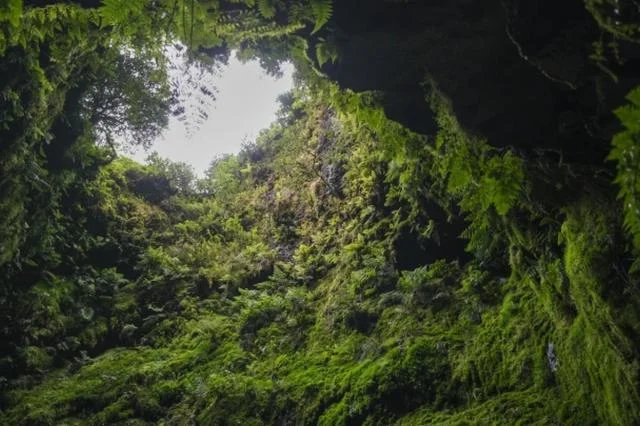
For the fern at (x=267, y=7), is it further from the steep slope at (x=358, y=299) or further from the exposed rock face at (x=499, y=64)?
the steep slope at (x=358, y=299)

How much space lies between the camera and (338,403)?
5.18m

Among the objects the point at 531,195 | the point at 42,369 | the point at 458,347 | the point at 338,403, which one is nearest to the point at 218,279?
the point at 42,369

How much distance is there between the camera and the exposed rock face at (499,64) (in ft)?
8.86

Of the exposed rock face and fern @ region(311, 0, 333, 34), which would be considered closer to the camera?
the exposed rock face

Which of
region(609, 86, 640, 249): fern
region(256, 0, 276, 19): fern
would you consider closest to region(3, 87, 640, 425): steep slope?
region(609, 86, 640, 249): fern

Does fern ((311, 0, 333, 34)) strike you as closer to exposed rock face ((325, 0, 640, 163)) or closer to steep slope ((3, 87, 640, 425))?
exposed rock face ((325, 0, 640, 163))

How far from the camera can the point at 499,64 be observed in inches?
125

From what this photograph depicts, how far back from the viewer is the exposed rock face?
2.70m

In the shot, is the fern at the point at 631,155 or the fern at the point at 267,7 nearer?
the fern at the point at 631,155

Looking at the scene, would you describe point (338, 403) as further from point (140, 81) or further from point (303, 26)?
point (140, 81)

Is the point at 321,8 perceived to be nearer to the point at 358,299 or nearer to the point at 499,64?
the point at 499,64

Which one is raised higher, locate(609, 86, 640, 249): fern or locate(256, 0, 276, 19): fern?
locate(256, 0, 276, 19): fern

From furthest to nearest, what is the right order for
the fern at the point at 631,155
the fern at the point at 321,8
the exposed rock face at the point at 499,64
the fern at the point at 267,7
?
the fern at the point at 267,7, the fern at the point at 321,8, the exposed rock face at the point at 499,64, the fern at the point at 631,155

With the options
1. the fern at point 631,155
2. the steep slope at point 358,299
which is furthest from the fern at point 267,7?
the fern at point 631,155
